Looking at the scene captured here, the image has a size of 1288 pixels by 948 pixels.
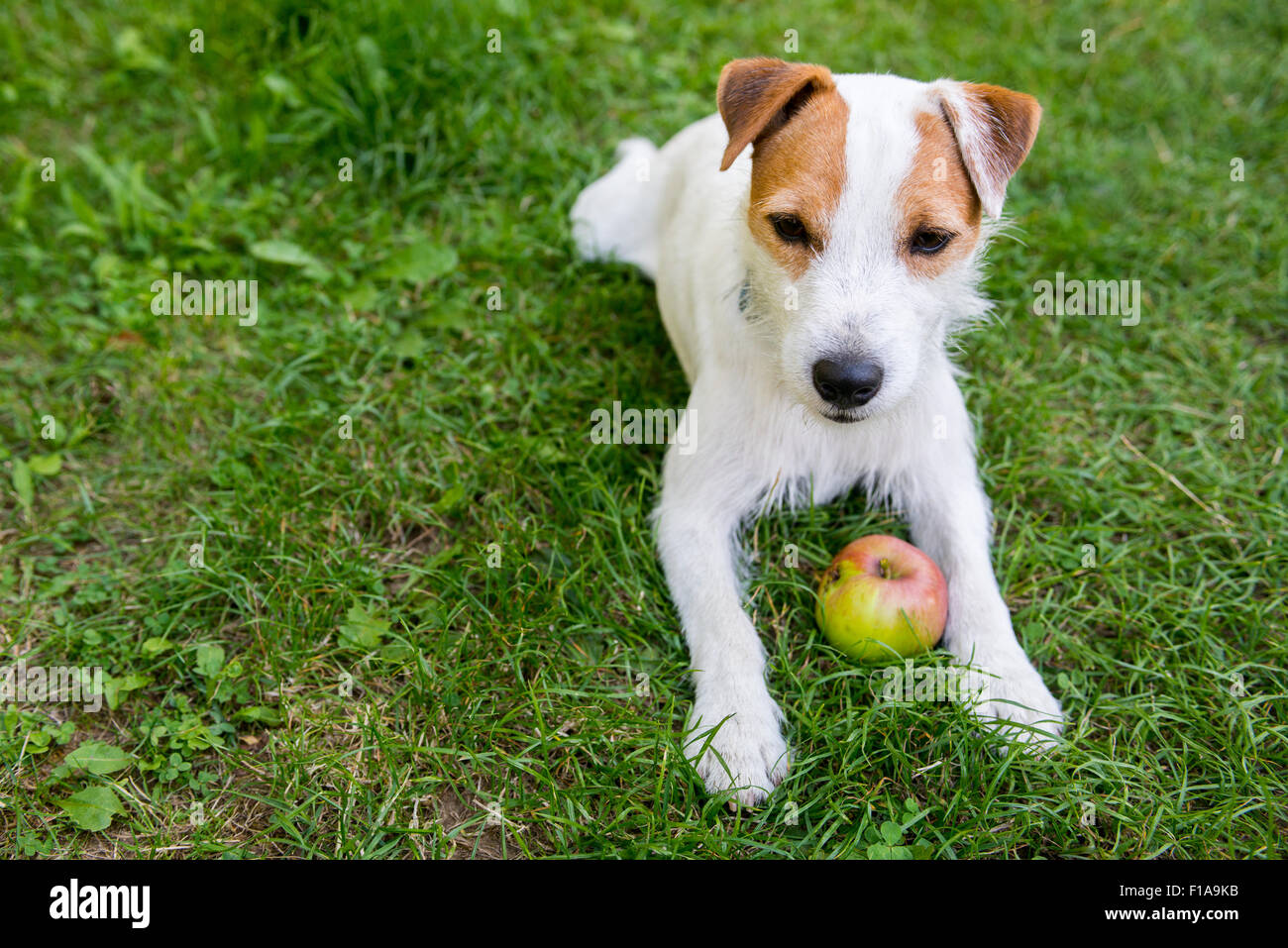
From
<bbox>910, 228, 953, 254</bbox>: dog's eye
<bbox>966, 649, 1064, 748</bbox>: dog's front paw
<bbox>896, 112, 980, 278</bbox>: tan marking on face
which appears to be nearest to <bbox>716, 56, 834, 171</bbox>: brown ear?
<bbox>896, 112, 980, 278</bbox>: tan marking on face

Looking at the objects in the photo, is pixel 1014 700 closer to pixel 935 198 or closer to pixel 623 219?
pixel 935 198

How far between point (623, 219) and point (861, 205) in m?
2.06

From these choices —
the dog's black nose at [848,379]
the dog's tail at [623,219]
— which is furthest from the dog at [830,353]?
the dog's tail at [623,219]

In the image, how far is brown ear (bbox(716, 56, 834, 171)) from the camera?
3.18 metres

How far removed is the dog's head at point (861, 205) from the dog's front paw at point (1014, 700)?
97cm

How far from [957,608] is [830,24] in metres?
4.28

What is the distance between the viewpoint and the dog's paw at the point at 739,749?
307cm

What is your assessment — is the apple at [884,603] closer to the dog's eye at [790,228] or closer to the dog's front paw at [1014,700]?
the dog's front paw at [1014,700]

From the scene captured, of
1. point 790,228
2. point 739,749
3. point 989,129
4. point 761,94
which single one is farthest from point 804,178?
point 739,749

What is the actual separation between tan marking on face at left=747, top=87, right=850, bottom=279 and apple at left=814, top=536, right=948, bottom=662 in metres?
1.02

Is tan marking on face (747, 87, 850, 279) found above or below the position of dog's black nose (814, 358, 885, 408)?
above

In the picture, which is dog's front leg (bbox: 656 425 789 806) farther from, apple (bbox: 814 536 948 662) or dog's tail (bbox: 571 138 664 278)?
dog's tail (bbox: 571 138 664 278)
